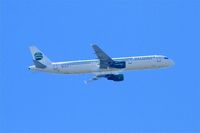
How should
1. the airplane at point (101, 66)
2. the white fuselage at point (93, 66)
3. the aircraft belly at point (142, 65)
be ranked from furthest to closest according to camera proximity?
the aircraft belly at point (142, 65) → the white fuselage at point (93, 66) → the airplane at point (101, 66)

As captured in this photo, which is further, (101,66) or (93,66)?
(93,66)

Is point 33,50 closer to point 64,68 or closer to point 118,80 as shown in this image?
point 64,68

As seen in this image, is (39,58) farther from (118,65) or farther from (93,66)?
(118,65)

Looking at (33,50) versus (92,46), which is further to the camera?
(33,50)

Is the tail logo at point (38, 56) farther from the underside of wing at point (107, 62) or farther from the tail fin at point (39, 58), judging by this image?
the underside of wing at point (107, 62)

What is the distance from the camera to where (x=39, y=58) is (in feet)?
405

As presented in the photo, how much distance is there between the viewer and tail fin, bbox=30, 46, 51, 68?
120m

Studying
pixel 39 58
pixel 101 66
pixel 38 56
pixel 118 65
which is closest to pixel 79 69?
pixel 101 66

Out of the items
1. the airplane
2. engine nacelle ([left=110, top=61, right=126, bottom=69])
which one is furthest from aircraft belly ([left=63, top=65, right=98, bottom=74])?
engine nacelle ([left=110, top=61, right=126, bottom=69])

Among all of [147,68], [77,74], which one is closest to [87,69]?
[77,74]

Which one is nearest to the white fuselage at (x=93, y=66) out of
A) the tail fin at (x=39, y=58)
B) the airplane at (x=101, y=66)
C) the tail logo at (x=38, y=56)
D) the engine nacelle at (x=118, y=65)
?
the airplane at (x=101, y=66)

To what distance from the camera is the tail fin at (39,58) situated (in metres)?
120

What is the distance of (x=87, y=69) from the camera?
395 ft

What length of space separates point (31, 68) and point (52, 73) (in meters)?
4.20
